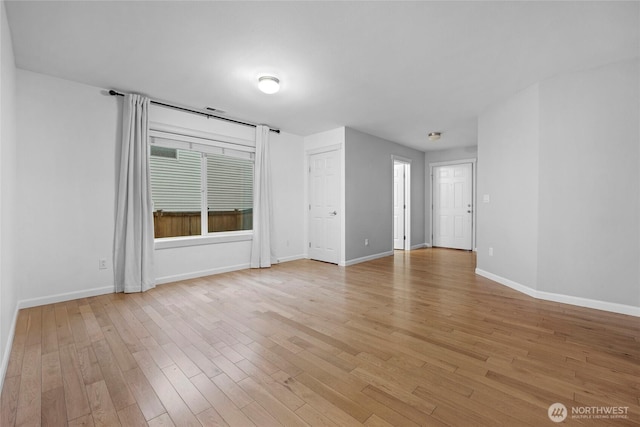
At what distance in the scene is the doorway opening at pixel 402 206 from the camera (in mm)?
7105

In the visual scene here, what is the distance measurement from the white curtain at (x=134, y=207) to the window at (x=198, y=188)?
1.01ft

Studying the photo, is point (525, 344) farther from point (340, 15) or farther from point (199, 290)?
point (199, 290)

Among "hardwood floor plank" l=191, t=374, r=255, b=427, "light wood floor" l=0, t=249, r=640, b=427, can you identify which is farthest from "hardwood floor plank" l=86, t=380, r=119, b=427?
"hardwood floor plank" l=191, t=374, r=255, b=427

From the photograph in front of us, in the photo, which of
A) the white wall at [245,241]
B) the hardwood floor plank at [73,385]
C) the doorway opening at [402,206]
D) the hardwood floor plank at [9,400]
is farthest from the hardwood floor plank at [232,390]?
the doorway opening at [402,206]

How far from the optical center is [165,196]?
412cm

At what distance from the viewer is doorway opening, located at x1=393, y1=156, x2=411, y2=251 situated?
711 cm

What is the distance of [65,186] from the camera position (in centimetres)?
320

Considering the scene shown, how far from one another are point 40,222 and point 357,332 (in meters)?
3.61

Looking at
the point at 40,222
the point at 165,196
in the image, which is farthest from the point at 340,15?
the point at 40,222

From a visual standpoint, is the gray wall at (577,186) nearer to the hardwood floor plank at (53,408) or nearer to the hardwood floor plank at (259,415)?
the hardwood floor plank at (259,415)

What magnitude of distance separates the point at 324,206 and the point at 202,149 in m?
2.44

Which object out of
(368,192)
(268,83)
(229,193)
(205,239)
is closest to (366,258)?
(368,192)

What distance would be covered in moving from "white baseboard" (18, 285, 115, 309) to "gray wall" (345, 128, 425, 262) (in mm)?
3644

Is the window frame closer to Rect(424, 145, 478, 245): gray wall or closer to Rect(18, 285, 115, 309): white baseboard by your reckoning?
Rect(18, 285, 115, 309): white baseboard
